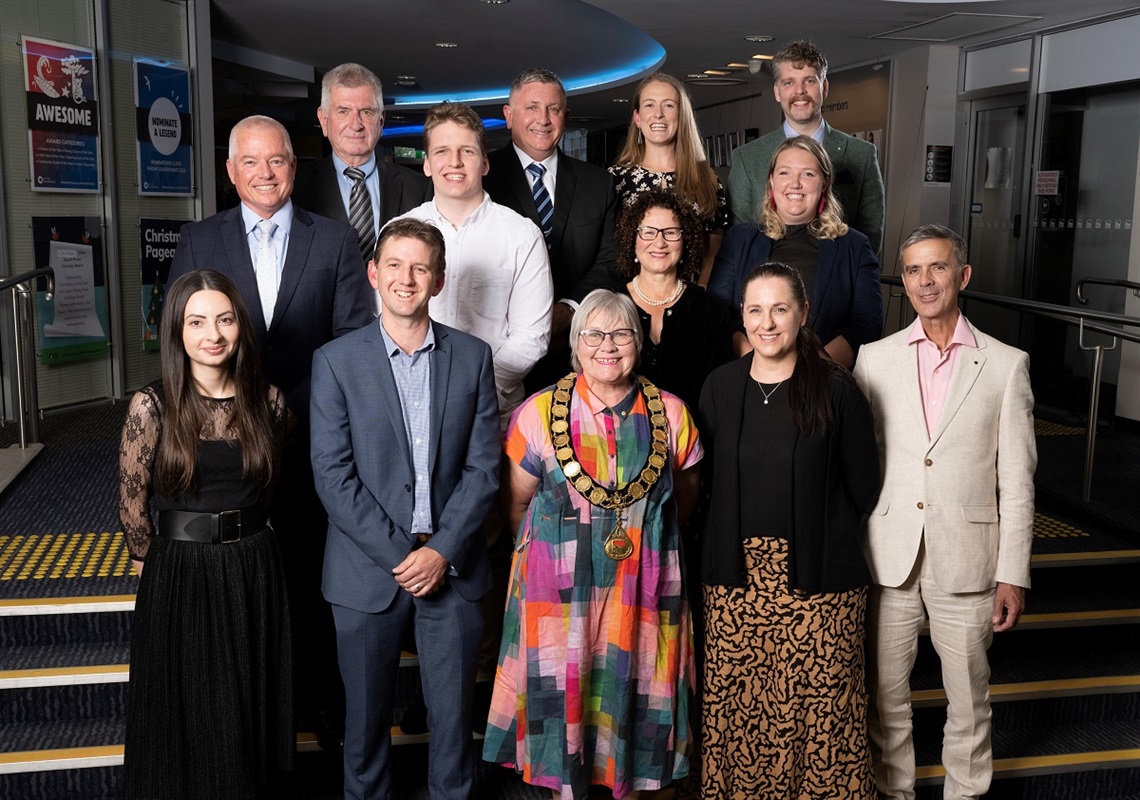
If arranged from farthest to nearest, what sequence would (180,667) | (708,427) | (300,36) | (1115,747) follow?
(300,36), (1115,747), (708,427), (180,667)

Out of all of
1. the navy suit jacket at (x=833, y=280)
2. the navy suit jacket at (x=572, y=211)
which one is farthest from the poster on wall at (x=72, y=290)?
the navy suit jacket at (x=833, y=280)

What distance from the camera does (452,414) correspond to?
2.88 m

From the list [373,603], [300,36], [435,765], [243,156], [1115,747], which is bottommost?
[1115,747]

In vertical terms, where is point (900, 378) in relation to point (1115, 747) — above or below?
above

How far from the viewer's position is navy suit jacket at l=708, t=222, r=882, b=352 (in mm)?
3475

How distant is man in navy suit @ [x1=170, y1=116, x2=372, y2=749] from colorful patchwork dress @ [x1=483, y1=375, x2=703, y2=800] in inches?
26.5

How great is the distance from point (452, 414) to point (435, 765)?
3.42 feet

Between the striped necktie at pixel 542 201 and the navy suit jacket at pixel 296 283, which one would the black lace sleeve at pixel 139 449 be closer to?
the navy suit jacket at pixel 296 283

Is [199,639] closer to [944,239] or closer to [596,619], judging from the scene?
[596,619]

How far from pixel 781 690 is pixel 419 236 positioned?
5.53ft

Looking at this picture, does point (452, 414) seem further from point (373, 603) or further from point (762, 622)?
point (762, 622)

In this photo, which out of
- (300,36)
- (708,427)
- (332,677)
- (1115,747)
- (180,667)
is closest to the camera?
(180,667)

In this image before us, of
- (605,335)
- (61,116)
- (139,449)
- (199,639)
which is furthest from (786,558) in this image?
(61,116)

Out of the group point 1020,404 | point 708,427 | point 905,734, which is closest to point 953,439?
point 1020,404
